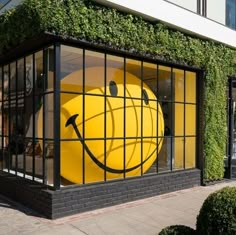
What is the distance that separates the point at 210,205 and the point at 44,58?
15.3 feet

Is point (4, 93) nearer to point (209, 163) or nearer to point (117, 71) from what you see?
point (117, 71)

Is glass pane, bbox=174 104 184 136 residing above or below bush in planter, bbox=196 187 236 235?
above

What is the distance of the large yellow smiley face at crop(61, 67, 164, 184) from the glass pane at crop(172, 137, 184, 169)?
0.87 meters

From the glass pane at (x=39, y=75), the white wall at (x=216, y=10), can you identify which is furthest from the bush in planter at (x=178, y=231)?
the white wall at (x=216, y=10)

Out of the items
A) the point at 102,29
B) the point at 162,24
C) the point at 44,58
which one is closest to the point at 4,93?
the point at 44,58

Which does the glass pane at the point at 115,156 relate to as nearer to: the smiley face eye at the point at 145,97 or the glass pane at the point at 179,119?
the smiley face eye at the point at 145,97

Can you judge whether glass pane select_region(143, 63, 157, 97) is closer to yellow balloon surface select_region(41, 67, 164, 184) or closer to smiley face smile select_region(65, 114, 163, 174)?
yellow balloon surface select_region(41, 67, 164, 184)

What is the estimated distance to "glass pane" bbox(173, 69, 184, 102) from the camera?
10.5 m

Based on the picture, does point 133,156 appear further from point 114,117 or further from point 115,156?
point 114,117

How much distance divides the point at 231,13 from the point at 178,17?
14.6ft

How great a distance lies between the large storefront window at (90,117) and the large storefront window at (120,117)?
0.07 feet

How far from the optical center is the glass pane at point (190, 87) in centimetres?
1081

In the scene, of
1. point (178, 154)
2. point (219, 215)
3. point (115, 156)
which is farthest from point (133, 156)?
point (219, 215)

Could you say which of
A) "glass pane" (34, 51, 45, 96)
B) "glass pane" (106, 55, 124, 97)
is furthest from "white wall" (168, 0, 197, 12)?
"glass pane" (34, 51, 45, 96)
